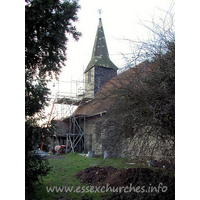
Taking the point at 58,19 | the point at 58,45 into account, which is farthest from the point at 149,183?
the point at 58,19

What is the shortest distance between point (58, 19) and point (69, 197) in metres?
4.49

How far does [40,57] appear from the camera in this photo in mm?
5023

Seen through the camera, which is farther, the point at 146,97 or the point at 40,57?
the point at 40,57

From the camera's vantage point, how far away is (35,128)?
154 inches

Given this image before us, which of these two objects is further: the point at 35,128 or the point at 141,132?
the point at 35,128

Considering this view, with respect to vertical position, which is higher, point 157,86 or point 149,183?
point 157,86

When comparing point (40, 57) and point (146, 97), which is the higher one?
point (40, 57)

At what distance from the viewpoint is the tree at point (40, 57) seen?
384 centimetres

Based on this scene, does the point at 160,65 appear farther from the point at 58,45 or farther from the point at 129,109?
the point at 58,45

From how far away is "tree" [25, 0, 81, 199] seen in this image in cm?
384

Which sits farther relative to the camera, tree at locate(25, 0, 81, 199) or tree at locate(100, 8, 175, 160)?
tree at locate(25, 0, 81, 199)

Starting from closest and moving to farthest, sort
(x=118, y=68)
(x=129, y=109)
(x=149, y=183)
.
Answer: (x=129, y=109), (x=118, y=68), (x=149, y=183)

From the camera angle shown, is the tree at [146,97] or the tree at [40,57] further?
the tree at [40,57]
